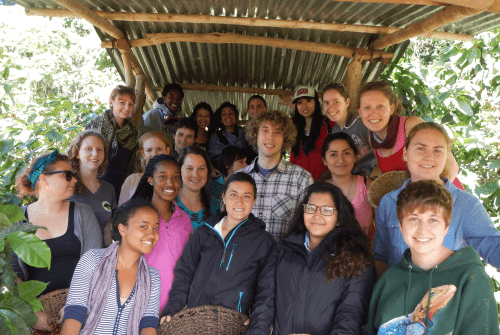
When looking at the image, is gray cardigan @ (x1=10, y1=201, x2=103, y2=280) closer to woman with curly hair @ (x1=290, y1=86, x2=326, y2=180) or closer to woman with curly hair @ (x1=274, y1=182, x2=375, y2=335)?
woman with curly hair @ (x1=274, y1=182, x2=375, y2=335)

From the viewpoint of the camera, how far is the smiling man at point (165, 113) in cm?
584

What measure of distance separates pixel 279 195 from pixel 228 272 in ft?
3.30

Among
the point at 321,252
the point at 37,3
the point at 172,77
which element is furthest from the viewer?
the point at 172,77

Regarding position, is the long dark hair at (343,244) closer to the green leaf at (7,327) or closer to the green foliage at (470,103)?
the green leaf at (7,327)

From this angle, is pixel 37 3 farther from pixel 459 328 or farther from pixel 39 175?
pixel 459 328

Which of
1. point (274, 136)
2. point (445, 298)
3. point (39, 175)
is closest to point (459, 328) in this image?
point (445, 298)

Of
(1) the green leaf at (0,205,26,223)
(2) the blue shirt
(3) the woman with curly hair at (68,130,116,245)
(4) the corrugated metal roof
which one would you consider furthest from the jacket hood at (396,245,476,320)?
(4) the corrugated metal roof

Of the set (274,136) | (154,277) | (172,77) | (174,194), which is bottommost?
(154,277)

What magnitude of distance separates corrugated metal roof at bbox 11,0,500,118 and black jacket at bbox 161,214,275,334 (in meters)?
3.03

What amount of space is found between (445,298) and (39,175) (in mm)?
2990

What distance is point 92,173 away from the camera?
3.96 m

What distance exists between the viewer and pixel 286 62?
7.04m

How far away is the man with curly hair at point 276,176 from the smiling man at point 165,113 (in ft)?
6.98

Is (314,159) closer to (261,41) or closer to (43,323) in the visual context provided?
(261,41)
